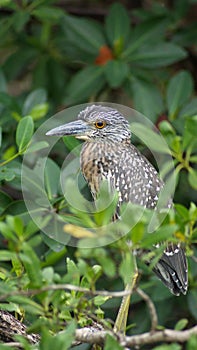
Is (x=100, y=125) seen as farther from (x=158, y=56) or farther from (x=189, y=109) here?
(x=158, y=56)

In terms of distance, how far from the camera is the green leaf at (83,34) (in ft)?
15.8

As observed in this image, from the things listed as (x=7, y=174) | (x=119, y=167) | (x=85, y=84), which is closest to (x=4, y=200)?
(x=7, y=174)

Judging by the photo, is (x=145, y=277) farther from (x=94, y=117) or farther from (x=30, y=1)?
(x=30, y=1)

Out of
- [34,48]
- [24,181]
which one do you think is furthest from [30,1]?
[24,181]

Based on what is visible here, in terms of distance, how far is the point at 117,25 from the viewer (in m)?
4.84

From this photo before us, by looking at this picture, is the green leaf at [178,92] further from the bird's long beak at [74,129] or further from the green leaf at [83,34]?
the bird's long beak at [74,129]

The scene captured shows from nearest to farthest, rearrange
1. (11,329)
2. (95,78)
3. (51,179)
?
(11,329)
(51,179)
(95,78)

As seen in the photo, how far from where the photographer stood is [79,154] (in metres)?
3.84

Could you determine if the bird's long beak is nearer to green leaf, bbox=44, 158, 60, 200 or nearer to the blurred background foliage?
the blurred background foliage

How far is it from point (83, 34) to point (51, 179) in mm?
1531

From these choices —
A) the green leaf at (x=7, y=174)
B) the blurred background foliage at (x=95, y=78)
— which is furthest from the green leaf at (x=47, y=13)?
the green leaf at (x=7, y=174)

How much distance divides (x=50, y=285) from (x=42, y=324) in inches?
4.8

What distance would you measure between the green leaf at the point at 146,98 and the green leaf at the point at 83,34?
33 centimetres

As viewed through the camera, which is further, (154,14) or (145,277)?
(154,14)
